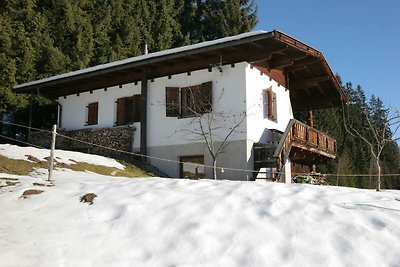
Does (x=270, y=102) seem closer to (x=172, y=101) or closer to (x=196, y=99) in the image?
(x=196, y=99)

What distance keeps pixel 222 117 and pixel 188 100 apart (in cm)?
165

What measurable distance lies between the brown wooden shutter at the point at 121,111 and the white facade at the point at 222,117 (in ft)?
0.84

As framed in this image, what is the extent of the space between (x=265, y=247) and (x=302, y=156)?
11413mm

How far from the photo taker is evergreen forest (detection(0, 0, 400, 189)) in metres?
19.8

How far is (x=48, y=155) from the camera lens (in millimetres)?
11703

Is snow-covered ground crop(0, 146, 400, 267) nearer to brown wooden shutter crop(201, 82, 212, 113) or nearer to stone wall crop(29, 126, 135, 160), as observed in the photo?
brown wooden shutter crop(201, 82, 212, 113)

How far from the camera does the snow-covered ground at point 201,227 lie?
15.1 ft

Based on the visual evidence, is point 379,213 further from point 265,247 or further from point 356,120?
point 356,120

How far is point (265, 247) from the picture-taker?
4.80m

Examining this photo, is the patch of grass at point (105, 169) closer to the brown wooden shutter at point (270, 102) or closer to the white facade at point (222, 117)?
the white facade at point (222, 117)

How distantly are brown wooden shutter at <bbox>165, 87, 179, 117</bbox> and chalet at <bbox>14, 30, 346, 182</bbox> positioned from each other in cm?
4

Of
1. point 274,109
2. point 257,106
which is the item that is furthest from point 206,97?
point 274,109

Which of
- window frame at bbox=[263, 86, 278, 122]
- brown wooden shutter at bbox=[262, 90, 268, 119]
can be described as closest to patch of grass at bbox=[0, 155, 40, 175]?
brown wooden shutter at bbox=[262, 90, 268, 119]

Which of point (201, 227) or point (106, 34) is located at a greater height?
point (106, 34)
